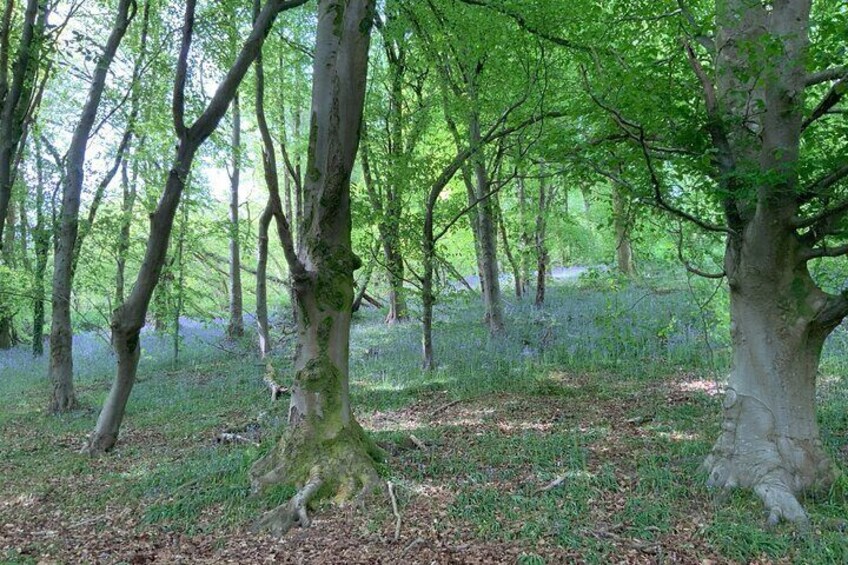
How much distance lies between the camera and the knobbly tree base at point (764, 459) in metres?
4.45

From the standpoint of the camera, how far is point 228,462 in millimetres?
5863

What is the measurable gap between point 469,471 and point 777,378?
2730 millimetres

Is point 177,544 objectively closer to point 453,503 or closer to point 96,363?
point 453,503

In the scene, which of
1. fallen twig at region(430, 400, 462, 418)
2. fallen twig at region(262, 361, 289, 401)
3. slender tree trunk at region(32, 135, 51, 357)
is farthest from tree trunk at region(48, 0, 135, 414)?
fallen twig at region(430, 400, 462, 418)

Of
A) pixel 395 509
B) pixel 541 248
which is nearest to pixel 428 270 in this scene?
pixel 395 509

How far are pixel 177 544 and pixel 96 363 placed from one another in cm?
1315

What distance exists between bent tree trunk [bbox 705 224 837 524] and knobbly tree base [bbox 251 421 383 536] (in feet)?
9.58

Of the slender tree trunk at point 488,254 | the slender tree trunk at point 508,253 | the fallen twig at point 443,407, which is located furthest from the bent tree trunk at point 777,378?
the slender tree trunk at point 508,253

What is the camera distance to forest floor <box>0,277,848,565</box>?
3926 millimetres

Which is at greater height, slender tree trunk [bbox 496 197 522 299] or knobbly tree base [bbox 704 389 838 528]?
slender tree trunk [bbox 496 197 522 299]

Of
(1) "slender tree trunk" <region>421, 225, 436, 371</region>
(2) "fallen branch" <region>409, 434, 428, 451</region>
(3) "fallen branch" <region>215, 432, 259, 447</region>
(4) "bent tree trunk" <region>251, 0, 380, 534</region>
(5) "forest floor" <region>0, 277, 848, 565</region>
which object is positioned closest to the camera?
(5) "forest floor" <region>0, 277, 848, 565</region>

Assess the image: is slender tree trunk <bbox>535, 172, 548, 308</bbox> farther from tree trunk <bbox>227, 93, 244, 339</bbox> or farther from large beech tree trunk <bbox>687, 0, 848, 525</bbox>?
large beech tree trunk <bbox>687, 0, 848, 525</bbox>

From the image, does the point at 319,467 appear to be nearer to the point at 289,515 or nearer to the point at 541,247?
the point at 289,515

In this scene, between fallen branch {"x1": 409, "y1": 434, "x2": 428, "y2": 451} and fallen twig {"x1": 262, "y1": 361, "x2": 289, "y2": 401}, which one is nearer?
fallen branch {"x1": 409, "y1": 434, "x2": 428, "y2": 451}
